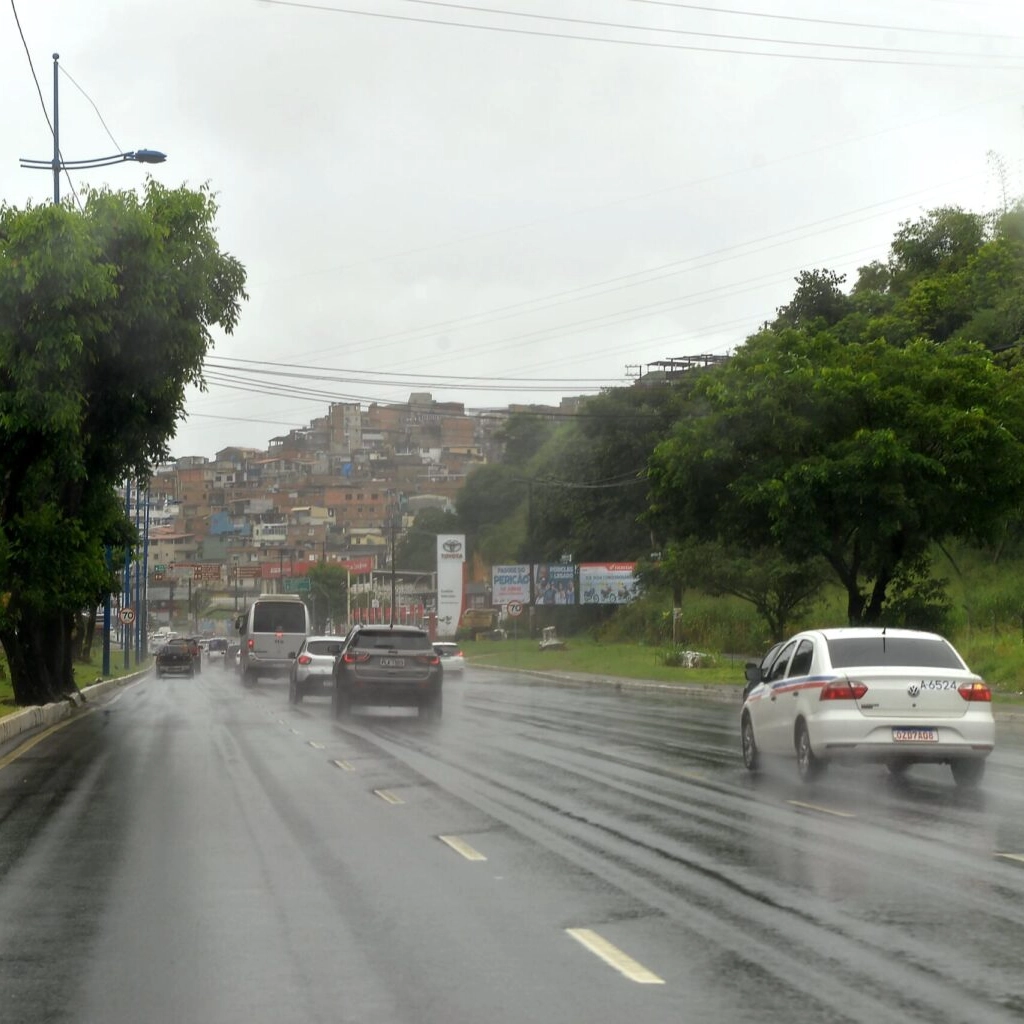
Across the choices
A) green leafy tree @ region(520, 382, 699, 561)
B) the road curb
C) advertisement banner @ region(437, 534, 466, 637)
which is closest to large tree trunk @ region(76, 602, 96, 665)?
green leafy tree @ region(520, 382, 699, 561)

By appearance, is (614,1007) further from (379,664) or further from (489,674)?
(489,674)

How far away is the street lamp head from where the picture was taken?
32000 millimetres

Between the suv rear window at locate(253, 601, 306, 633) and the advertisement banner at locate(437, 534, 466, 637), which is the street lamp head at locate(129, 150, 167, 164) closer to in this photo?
the suv rear window at locate(253, 601, 306, 633)

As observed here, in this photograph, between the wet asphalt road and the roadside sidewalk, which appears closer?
the wet asphalt road

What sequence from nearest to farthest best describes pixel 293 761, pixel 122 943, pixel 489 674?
pixel 122 943
pixel 293 761
pixel 489 674

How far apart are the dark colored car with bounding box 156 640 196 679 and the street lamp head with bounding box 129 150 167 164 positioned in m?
43.8

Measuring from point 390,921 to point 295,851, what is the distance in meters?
3.33

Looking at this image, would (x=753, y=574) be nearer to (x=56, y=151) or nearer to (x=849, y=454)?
(x=849, y=454)

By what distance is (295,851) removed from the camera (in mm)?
13016

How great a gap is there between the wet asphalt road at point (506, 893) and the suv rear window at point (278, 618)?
39190mm

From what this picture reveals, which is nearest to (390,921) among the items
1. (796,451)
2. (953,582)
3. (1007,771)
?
(1007,771)

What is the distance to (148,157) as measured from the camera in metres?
32.1

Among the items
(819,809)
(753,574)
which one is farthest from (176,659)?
(819,809)

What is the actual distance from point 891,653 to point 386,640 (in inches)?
653
